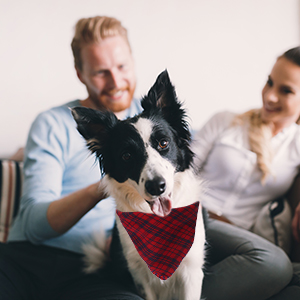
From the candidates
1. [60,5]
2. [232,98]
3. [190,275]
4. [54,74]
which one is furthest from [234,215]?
[60,5]

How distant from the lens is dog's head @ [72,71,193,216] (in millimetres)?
1104

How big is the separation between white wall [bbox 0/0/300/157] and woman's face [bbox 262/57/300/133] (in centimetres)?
63

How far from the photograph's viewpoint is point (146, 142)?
1154 mm

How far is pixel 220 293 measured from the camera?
53.2 inches

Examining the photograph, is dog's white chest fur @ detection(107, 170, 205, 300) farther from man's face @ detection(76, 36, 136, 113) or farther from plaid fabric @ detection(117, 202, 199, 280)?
man's face @ detection(76, 36, 136, 113)

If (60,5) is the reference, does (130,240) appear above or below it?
below

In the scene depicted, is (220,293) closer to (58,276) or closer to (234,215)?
(234,215)

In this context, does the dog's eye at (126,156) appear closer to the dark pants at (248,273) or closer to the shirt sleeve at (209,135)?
the dark pants at (248,273)

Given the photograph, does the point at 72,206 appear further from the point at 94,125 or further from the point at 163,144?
the point at 163,144

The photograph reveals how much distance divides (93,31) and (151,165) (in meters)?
1.00

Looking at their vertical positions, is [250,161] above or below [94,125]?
below

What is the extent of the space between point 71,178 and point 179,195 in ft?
2.55

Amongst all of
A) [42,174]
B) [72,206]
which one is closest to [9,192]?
[42,174]

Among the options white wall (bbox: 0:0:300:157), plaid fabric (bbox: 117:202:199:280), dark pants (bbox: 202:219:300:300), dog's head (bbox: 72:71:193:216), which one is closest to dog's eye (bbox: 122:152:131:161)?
dog's head (bbox: 72:71:193:216)
